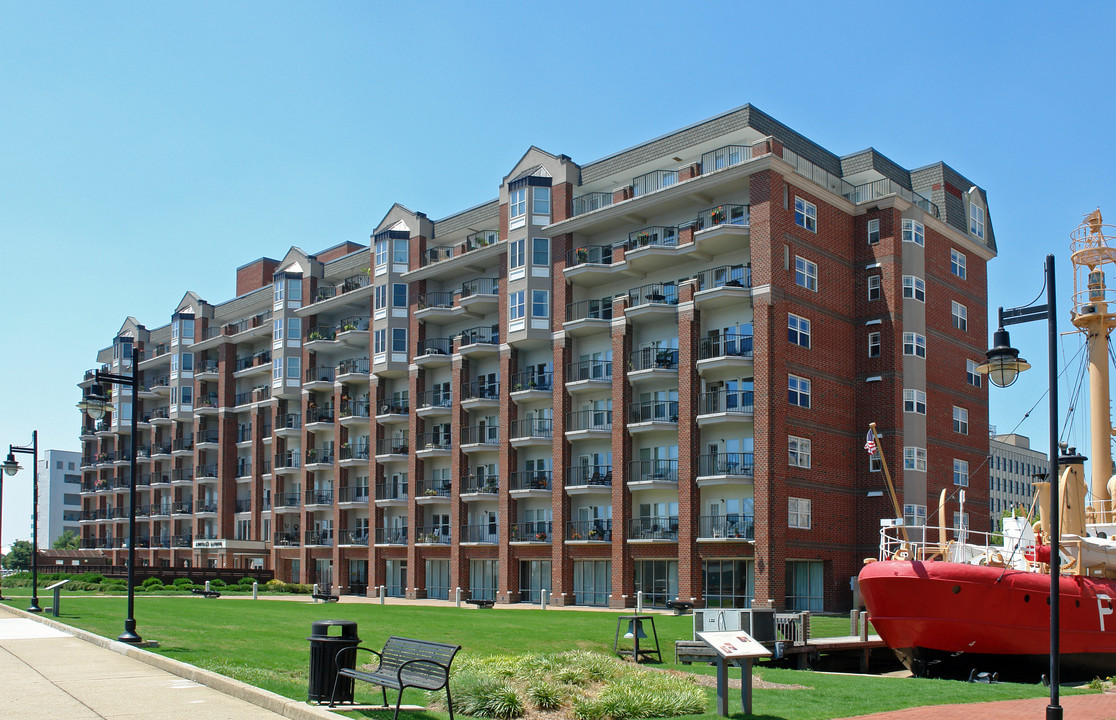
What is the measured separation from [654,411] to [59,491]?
143m

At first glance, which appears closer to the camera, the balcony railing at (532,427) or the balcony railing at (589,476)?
the balcony railing at (589,476)

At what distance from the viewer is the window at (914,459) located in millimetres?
51062

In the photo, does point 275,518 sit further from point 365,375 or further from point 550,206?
point 550,206

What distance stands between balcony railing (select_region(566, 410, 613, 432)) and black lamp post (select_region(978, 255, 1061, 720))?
129 ft

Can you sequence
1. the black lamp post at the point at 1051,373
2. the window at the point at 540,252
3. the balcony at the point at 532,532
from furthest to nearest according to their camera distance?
the window at the point at 540,252
the balcony at the point at 532,532
the black lamp post at the point at 1051,373

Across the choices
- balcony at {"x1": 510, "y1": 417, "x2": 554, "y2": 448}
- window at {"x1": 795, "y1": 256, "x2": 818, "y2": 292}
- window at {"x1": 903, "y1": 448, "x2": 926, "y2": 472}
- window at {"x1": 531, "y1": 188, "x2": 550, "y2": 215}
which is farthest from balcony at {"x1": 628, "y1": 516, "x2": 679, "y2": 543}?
window at {"x1": 531, "y1": 188, "x2": 550, "y2": 215}

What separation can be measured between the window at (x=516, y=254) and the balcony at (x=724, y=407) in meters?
14.2

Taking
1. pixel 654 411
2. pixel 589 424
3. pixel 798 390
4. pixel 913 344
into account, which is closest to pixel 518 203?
pixel 589 424

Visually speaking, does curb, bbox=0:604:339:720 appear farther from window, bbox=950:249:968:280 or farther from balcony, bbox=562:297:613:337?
window, bbox=950:249:968:280

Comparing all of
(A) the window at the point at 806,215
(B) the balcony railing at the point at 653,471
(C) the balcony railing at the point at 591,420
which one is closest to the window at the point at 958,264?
(A) the window at the point at 806,215

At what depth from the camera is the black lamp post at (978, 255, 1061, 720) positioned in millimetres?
13008

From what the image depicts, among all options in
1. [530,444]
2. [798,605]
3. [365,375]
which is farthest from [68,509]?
[798,605]

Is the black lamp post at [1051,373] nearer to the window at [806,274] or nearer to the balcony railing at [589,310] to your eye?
the window at [806,274]

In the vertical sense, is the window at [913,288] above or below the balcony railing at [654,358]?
above
